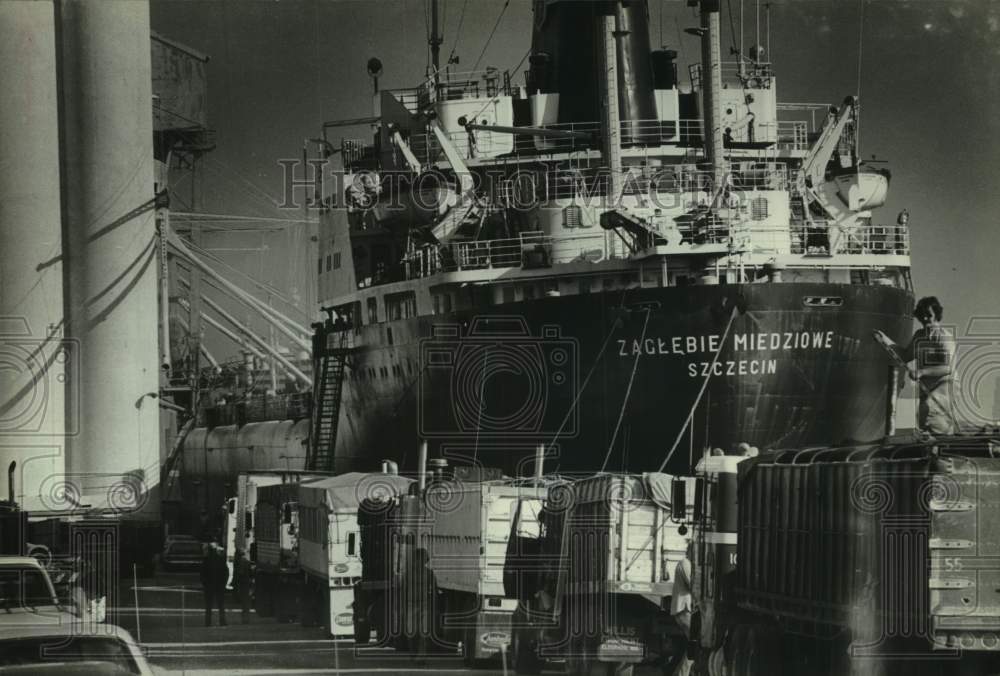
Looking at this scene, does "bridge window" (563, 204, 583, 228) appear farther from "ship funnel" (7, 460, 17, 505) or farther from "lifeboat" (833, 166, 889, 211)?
"ship funnel" (7, 460, 17, 505)

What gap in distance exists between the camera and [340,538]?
65.1 ft

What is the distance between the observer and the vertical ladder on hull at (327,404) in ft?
141

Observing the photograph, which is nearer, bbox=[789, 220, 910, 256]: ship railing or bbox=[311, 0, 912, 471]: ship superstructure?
bbox=[311, 0, 912, 471]: ship superstructure

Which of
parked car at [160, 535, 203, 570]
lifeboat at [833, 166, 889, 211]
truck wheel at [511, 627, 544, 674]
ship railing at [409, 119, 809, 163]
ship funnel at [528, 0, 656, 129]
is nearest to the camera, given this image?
truck wheel at [511, 627, 544, 674]

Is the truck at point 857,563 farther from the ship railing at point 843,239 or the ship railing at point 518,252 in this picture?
the ship railing at point 518,252

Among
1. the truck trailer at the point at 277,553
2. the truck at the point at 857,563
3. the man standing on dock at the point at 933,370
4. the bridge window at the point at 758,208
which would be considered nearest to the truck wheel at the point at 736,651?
the truck at the point at 857,563

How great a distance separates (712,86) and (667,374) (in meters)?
5.92

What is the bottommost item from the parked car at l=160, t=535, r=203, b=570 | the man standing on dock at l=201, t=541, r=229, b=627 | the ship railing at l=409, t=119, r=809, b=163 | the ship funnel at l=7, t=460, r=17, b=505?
the parked car at l=160, t=535, r=203, b=570

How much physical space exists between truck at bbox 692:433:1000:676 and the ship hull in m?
16.8

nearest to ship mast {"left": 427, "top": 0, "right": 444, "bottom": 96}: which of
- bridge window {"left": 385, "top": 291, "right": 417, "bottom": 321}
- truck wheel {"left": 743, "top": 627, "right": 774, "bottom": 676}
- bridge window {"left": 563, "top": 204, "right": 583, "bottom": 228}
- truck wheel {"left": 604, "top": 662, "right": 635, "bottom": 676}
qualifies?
bridge window {"left": 385, "top": 291, "right": 417, "bottom": 321}

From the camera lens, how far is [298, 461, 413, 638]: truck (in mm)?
19578

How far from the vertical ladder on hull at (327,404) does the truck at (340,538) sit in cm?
2191

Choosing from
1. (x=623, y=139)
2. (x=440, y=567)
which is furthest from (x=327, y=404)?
(x=440, y=567)

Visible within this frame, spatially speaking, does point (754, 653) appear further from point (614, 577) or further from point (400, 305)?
point (400, 305)
